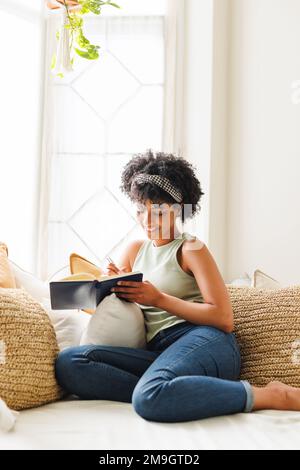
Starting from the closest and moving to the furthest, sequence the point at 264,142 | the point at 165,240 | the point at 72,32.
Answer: the point at 165,240
the point at 72,32
the point at 264,142

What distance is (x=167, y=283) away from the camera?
1.92 metres

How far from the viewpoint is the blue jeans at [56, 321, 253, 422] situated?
154 centimetres

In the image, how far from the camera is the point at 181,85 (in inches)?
125

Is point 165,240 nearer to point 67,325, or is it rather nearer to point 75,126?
point 67,325

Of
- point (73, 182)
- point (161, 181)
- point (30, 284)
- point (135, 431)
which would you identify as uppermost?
point (73, 182)

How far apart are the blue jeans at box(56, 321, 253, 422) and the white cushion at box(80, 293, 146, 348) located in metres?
0.03

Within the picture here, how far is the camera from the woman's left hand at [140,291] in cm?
178

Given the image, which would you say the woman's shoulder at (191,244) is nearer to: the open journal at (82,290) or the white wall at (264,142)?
the open journal at (82,290)

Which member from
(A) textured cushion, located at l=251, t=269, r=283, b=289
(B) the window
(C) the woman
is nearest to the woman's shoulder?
(C) the woman

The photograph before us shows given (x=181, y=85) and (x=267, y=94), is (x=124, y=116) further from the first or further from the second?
(x=267, y=94)

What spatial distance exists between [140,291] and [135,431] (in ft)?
1.46

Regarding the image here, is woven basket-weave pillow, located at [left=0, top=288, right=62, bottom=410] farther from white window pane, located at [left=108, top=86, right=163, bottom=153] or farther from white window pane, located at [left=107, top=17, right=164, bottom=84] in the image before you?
white window pane, located at [left=107, top=17, right=164, bottom=84]

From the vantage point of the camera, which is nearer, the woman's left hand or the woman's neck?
the woman's left hand

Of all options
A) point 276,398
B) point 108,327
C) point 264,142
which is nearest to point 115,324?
point 108,327
